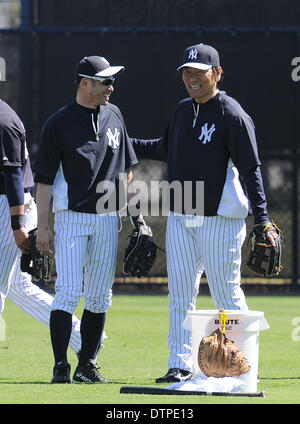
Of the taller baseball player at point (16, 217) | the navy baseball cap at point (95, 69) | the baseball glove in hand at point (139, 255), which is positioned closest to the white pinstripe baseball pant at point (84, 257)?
the baseball glove in hand at point (139, 255)

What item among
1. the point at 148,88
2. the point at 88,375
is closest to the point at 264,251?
the point at 88,375

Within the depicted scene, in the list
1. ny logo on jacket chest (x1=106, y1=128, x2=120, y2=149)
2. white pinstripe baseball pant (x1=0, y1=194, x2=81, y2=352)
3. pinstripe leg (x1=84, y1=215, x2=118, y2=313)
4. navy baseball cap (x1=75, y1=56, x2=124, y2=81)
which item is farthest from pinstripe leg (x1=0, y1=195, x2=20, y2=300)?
navy baseball cap (x1=75, y1=56, x2=124, y2=81)

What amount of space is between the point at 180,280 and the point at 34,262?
946 millimetres

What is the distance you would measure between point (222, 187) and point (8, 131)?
4.42 feet

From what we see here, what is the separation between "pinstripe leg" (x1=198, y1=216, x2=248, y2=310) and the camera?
21.9ft

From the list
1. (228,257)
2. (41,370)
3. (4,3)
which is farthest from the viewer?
(4,3)

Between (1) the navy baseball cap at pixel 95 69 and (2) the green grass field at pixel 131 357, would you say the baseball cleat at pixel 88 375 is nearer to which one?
(2) the green grass field at pixel 131 357

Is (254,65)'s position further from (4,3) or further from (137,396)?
(137,396)

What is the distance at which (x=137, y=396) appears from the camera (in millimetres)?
5949

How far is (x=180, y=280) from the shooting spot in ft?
22.4

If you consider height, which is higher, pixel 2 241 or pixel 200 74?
pixel 200 74

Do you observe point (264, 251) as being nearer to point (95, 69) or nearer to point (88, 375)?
point (88, 375)

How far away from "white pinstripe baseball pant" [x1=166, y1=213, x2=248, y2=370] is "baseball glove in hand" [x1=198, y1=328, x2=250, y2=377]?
2.06 feet

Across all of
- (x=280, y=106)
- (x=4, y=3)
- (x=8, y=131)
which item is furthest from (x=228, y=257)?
(x=4, y=3)
